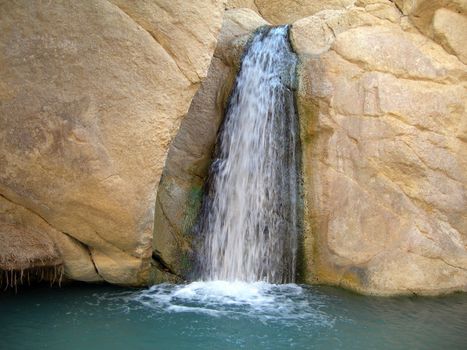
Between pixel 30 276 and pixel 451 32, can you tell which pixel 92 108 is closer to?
pixel 30 276

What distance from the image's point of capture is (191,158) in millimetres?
7430

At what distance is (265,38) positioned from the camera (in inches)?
306

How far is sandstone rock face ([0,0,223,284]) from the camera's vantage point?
5441mm

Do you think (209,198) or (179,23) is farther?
(209,198)

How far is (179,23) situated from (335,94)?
222cm

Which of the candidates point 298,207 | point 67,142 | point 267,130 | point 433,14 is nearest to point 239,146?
point 267,130

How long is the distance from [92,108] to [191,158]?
212cm

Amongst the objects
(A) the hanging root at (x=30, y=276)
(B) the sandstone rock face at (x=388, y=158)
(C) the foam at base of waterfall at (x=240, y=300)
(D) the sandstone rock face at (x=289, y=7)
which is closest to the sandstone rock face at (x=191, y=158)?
(C) the foam at base of waterfall at (x=240, y=300)

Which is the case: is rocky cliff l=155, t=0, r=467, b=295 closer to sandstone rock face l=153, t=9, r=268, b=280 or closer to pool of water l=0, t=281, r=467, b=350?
sandstone rock face l=153, t=9, r=268, b=280

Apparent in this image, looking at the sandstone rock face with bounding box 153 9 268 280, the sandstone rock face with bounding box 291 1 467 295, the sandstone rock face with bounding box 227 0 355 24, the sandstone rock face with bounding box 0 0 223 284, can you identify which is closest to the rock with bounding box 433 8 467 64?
the sandstone rock face with bounding box 291 1 467 295

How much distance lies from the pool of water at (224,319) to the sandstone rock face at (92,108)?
0.61m

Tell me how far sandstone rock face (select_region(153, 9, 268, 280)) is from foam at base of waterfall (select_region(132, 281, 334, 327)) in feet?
1.69

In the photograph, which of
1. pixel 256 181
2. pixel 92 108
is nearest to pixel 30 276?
pixel 92 108

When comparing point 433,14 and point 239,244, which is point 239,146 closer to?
point 239,244
